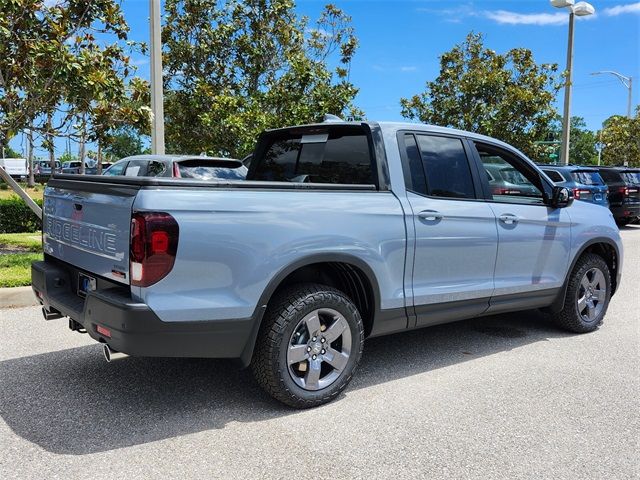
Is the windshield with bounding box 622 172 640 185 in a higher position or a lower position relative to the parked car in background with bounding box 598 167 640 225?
higher

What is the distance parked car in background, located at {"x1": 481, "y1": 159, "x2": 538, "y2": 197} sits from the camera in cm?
507

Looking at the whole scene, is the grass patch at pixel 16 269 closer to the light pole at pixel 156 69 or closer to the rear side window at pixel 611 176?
the light pole at pixel 156 69

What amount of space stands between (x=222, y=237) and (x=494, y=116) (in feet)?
60.1

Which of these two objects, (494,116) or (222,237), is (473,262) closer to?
(222,237)

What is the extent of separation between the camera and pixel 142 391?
3.99 m

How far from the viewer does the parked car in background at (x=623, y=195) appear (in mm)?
16766

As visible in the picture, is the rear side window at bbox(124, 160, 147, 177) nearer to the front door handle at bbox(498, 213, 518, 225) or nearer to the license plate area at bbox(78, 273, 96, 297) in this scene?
the license plate area at bbox(78, 273, 96, 297)

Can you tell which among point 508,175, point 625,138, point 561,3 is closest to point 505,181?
point 508,175

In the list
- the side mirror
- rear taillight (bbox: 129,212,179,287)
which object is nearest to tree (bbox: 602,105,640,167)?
the side mirror

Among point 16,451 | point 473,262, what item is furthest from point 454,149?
point 16,451

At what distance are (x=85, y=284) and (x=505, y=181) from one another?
410 cm

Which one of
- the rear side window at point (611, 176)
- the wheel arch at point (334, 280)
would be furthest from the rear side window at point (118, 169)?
the rear side window at point (611, 176)

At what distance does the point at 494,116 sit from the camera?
19.8 m

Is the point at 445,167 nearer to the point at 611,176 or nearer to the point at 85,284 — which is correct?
the point at 85,284
